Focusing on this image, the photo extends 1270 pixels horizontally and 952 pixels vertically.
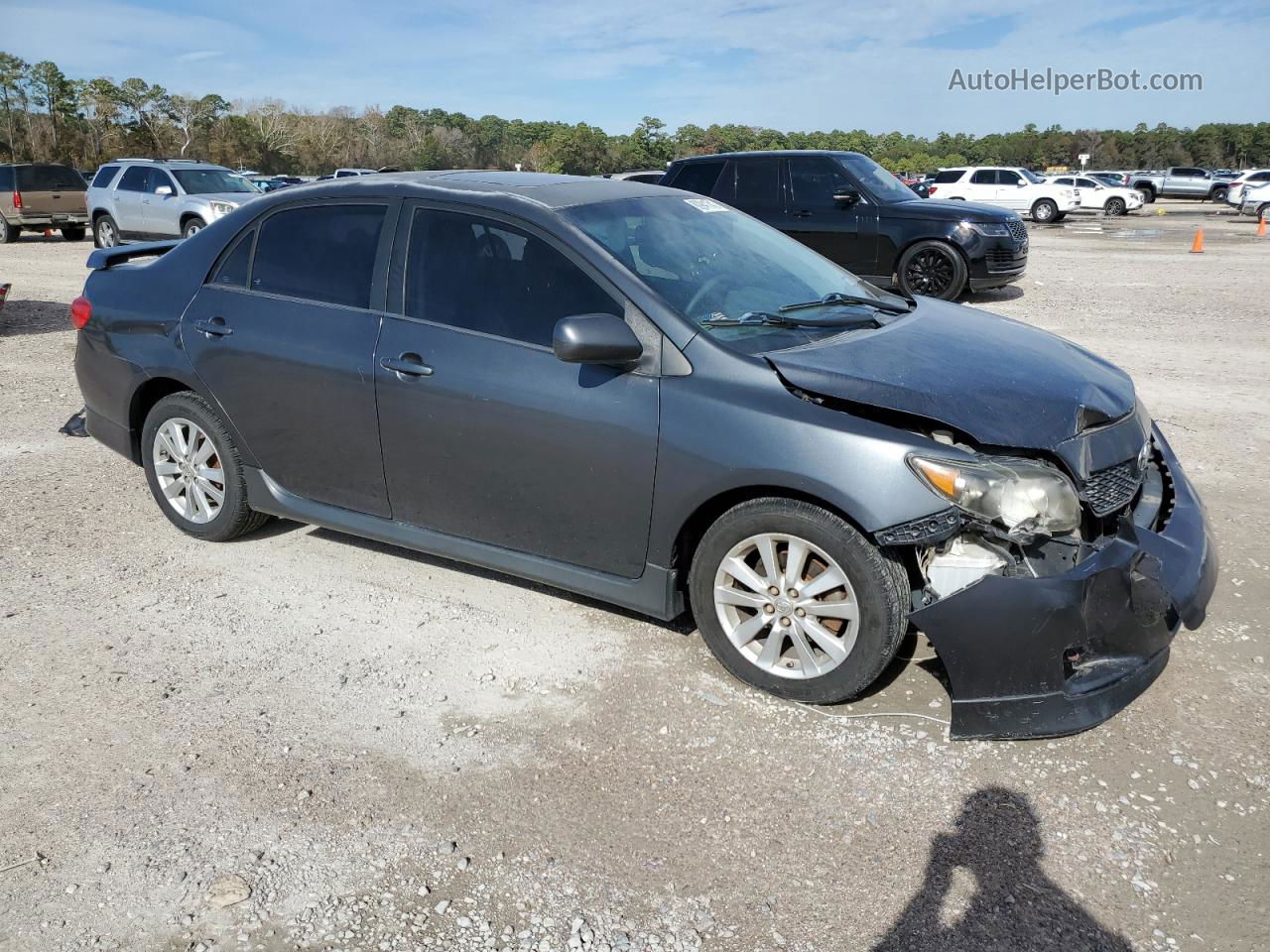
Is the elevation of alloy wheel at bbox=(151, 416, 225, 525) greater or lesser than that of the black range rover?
lesser

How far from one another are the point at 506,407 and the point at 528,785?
144 centimetres

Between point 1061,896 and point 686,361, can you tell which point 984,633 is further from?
point 686,361

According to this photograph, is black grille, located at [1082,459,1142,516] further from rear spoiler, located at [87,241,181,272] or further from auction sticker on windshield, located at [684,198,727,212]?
rear spoiler, located at [87,241,181,272]

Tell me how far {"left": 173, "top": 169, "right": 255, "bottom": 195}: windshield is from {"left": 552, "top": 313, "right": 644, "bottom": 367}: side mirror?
17.4 m

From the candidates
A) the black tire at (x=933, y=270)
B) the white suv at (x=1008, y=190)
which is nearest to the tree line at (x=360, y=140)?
the white suv at (x=1008, y=190)

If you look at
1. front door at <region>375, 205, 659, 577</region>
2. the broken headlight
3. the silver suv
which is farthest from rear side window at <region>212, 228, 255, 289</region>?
the silver suv

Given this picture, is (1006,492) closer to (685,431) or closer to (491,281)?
(685,431)

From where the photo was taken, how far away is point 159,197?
736 inches

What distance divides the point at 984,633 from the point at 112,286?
4.53 meters

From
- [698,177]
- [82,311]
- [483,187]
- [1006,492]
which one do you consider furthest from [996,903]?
[698,177]

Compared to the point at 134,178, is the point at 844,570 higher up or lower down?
Answer: lower down

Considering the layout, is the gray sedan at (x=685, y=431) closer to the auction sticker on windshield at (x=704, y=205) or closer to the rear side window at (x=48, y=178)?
the auction sticker on windshield at (x=704, y=205)

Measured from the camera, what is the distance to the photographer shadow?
2596 mm

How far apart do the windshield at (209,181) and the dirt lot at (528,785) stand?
612 inches
